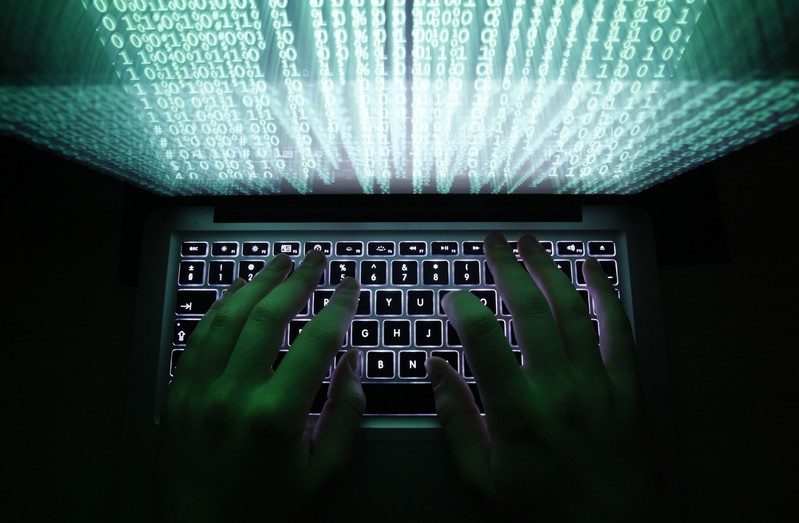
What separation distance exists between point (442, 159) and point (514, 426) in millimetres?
370

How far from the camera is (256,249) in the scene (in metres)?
0.60

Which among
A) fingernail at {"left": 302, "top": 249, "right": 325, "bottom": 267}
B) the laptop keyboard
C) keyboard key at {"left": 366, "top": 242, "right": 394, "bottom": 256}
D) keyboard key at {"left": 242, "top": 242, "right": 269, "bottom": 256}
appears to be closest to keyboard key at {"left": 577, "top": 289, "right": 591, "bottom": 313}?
the laptop keyboard

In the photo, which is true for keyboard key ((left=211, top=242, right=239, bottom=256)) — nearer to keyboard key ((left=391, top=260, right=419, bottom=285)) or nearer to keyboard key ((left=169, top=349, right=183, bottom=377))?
keyboard key ((left=169, top=349, right=183, bottom=377))

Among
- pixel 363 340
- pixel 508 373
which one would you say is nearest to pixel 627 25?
pixel 508 373

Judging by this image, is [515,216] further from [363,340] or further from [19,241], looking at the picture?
[19,241]

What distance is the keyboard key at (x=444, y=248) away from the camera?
0.60 metres

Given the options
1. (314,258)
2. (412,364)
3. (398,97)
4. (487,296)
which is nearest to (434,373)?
(412,364)

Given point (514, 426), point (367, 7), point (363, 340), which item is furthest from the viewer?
point (363, 340)

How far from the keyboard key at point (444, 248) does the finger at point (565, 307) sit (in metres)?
0.10

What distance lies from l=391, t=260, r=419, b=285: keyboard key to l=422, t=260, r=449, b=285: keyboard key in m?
0.01

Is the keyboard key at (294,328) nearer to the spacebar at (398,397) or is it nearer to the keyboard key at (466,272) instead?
the spacebar at (398,397)

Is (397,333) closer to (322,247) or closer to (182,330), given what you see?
(322,247)

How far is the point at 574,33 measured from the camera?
0.35 metres

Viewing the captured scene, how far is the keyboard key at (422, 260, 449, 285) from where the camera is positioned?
0.59m
